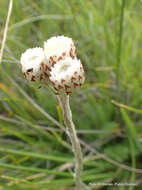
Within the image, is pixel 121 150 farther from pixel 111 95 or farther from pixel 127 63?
pixel 127 63

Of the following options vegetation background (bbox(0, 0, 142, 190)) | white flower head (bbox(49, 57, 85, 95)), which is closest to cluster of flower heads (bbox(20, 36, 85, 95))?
white flower head (bbox(49, 57, 85, 95))

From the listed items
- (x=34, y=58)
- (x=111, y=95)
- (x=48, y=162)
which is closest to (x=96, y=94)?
(x=111, y=95)

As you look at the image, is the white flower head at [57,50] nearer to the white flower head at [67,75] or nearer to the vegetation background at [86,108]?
the white flower head at [67,75]

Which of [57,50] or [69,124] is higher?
[57,50]

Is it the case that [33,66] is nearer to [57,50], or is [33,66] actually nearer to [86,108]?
[57,50]

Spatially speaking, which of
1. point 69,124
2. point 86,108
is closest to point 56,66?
point 69,124

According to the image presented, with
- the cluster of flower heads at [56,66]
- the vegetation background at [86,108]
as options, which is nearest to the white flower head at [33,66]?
the cluster of flower heads at [56,66]

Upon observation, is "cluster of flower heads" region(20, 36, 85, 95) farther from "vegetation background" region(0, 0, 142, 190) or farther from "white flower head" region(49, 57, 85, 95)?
"vegetation background" region(0, 0, 142, 190)
